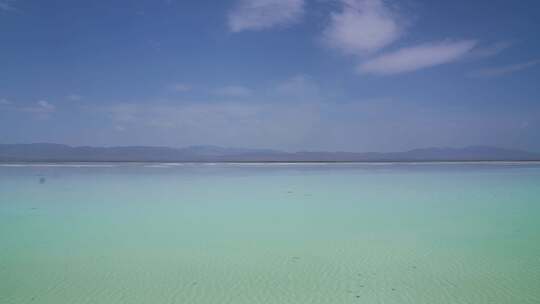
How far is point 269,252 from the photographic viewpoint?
5484 mm

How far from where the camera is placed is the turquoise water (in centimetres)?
397

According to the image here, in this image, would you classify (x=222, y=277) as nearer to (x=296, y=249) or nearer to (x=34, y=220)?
(x=296, y=249)

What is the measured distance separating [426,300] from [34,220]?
841 centimetres

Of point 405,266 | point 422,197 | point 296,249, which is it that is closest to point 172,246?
point 296,249

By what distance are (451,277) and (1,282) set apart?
228 inches

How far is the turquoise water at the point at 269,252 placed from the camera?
397 cm

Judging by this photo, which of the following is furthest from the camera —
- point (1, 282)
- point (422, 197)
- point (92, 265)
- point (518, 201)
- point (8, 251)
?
point (422, 197)

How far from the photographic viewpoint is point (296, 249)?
18.5 feet

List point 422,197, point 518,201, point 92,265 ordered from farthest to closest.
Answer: point 422,197
point 518,201
point 92,265

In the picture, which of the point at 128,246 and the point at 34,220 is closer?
the point at 128,246

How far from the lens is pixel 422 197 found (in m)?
11.7

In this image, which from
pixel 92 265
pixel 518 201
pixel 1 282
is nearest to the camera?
pixel 1 282

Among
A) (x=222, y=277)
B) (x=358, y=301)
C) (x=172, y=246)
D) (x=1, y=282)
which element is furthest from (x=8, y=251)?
(x=358, y=301)

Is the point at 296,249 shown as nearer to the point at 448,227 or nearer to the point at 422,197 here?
the point at 448,227
